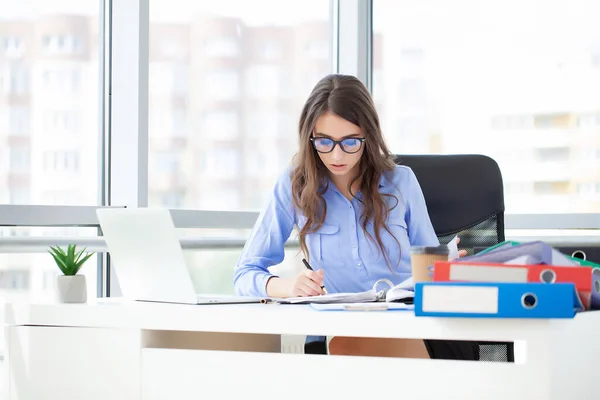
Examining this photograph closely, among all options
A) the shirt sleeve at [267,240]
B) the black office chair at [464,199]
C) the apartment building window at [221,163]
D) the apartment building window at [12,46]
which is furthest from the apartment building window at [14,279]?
the black office chair at [464,199]

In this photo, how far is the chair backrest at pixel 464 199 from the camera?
2477mm

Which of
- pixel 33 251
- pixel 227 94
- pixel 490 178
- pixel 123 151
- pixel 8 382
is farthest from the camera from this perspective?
pixel 227 94

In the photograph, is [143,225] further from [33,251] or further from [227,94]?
[227,94]

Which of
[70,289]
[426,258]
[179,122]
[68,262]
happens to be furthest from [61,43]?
[426,258]

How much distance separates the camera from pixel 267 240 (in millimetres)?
2238

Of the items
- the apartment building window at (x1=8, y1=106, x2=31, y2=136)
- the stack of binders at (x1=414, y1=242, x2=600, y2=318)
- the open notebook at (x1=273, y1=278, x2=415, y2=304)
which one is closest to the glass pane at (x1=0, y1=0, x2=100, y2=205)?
the apartment building window at (x1=8, y1=106, x2=31, y2=136)

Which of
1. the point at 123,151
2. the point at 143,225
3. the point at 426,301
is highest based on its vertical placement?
the point at 123,151

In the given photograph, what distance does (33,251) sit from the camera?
295 cm

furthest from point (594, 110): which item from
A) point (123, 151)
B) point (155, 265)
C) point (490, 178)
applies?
point (155, 265)

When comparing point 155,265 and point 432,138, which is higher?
point 432,138

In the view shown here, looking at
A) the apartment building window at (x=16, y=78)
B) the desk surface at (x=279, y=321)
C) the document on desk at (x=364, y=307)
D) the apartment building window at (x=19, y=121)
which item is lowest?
the desk surface at (x=279, y=321)

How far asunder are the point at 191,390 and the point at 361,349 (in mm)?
486

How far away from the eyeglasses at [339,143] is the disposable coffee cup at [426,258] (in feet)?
1.97

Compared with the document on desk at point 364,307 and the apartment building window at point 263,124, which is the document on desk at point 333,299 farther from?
the apartment building window at point 263,124
